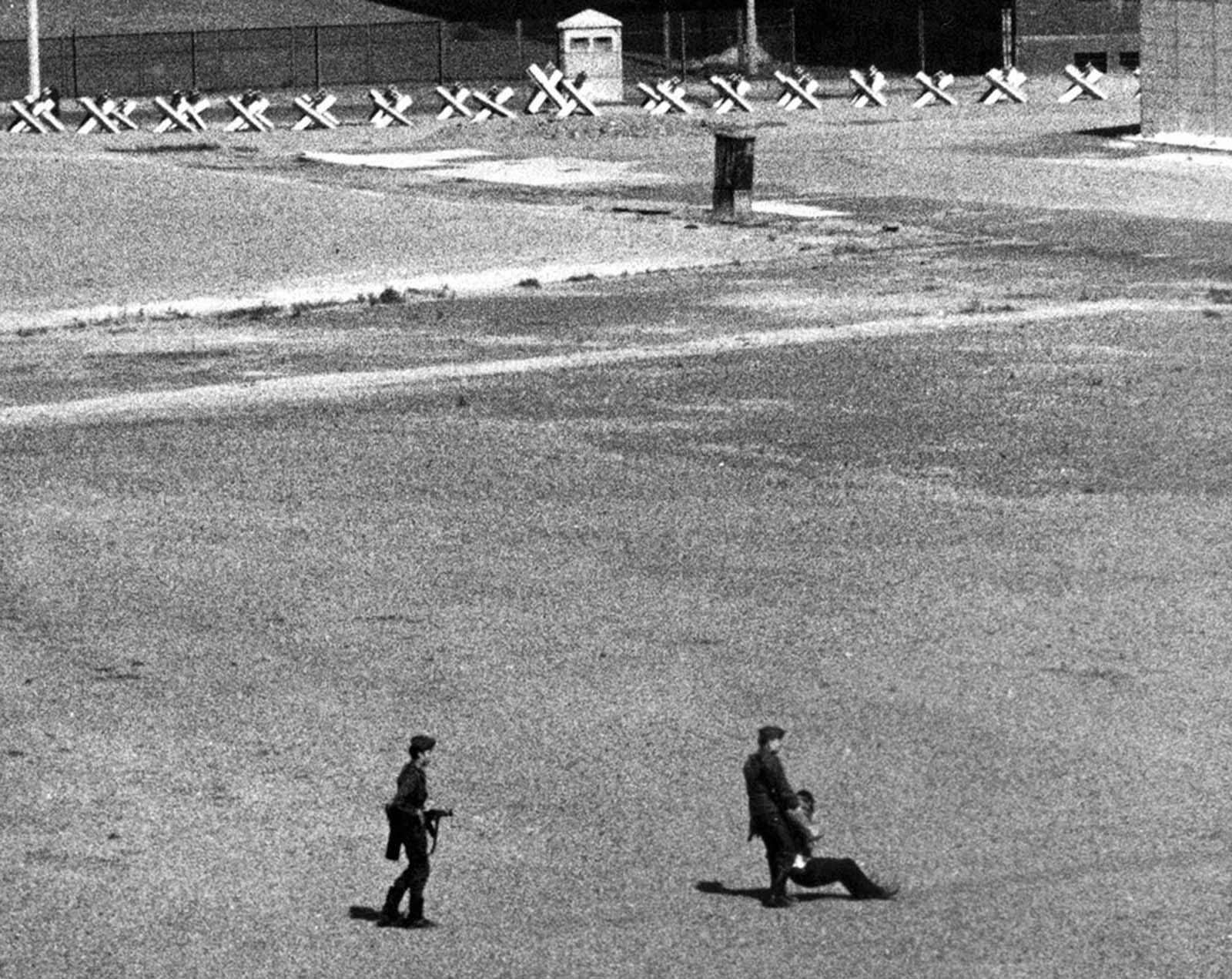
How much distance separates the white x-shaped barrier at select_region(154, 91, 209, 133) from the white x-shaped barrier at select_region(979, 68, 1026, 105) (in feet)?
54.4

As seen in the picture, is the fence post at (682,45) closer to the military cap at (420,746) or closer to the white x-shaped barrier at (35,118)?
the white x-shaped barrier at (35,118)

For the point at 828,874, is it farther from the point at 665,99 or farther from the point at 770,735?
the point at 665,99

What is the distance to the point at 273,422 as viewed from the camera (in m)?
22.1

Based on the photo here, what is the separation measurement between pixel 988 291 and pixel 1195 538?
1218cm

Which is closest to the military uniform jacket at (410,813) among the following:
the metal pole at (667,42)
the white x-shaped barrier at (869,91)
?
the white x-shaped barrier at (869,91)

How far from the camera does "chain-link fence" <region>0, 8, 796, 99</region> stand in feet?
226

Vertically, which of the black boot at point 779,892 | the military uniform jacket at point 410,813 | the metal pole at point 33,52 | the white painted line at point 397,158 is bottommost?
the black boot at point 779,892

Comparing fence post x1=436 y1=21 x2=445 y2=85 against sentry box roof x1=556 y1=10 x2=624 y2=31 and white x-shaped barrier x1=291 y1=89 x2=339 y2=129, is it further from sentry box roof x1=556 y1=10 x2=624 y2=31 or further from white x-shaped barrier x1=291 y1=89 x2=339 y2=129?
white x-shaped barrier x1=291 y1=89 x2=339 y2=129

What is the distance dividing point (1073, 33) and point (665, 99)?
14275 millimetres

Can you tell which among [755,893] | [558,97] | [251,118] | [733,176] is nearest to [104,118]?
[251,118]

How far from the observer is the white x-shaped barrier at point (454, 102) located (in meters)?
59.0

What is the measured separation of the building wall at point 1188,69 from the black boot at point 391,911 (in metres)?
38.3

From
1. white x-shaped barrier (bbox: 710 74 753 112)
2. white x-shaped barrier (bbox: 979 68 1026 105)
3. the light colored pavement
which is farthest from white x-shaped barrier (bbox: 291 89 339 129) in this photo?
white x-shaped barrier (bbox: 979 68 1026 105)

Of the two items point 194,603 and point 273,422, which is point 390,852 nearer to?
point 194,603
